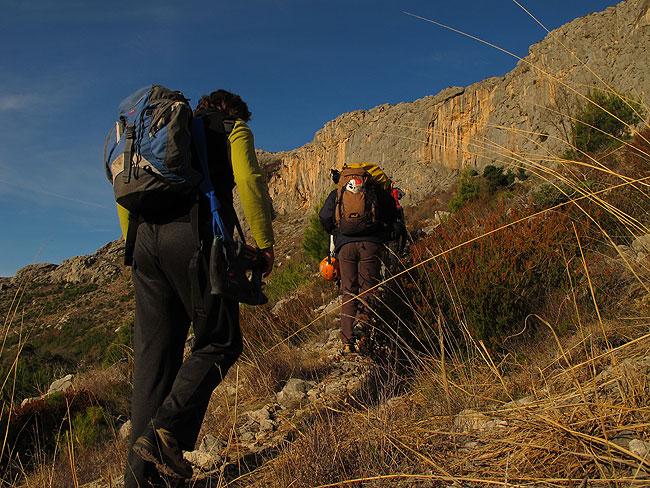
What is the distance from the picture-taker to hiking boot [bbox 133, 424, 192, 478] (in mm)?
1430

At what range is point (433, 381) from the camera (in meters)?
2.09

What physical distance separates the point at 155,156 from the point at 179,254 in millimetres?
379

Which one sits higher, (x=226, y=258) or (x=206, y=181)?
(x=206, y=181)

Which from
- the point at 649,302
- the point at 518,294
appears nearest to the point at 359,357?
the point at 518,294

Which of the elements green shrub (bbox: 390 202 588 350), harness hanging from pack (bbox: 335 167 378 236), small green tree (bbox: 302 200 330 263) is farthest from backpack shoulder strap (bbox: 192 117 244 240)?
small green tree (bbox: 302 200 330 263)

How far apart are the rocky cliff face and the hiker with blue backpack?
1.01m

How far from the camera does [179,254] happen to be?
5.36 feet

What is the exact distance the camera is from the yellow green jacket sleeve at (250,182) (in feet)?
5.73

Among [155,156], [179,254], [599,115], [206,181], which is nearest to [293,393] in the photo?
Answer: [179,254]

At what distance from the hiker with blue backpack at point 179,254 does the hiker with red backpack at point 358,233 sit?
1.70 meters

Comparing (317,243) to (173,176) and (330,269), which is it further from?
(173,176)

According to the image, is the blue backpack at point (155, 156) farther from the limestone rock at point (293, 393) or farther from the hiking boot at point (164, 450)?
the limestone rock at point (293, 393)

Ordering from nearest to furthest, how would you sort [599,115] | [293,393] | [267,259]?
[267,259]
[293,393]
[599,115]

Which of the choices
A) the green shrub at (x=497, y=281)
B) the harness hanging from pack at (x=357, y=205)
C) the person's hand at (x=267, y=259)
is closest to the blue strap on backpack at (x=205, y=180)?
the person's hand at (x=267, y=259)
